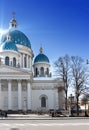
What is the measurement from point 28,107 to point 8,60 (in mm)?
14701

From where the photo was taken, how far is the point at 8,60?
79625mm

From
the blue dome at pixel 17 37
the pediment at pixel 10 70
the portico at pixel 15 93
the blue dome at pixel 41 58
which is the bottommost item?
the portico at pixel 15 93

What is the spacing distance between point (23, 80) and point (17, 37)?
18.5 metres

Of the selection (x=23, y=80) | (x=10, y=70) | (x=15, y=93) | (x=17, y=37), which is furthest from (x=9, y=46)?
(x=15, y=93)

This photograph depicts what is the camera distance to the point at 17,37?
87.4 meters

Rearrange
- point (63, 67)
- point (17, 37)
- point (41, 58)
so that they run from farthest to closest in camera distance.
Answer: point (41, 58) → point (17, 37) → point (63, 67)

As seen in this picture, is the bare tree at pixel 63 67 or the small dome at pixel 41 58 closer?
the bare tree at pixel 63 67

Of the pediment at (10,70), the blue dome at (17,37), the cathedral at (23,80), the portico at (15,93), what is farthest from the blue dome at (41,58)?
the pediment at (10,70)

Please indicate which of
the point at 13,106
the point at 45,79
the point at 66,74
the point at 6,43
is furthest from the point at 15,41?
the point at 66,74

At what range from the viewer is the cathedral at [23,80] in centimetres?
7262

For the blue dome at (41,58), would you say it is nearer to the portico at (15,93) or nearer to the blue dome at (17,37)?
the blue dome at (17,37)

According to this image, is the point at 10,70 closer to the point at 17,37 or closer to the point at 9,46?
the point at 9,46

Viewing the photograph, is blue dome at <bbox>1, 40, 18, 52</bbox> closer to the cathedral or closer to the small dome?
the cathedral

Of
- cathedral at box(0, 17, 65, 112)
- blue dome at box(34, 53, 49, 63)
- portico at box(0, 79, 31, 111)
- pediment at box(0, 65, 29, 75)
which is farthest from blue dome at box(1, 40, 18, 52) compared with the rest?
blue dome at box(34, 53, 49, 63)
